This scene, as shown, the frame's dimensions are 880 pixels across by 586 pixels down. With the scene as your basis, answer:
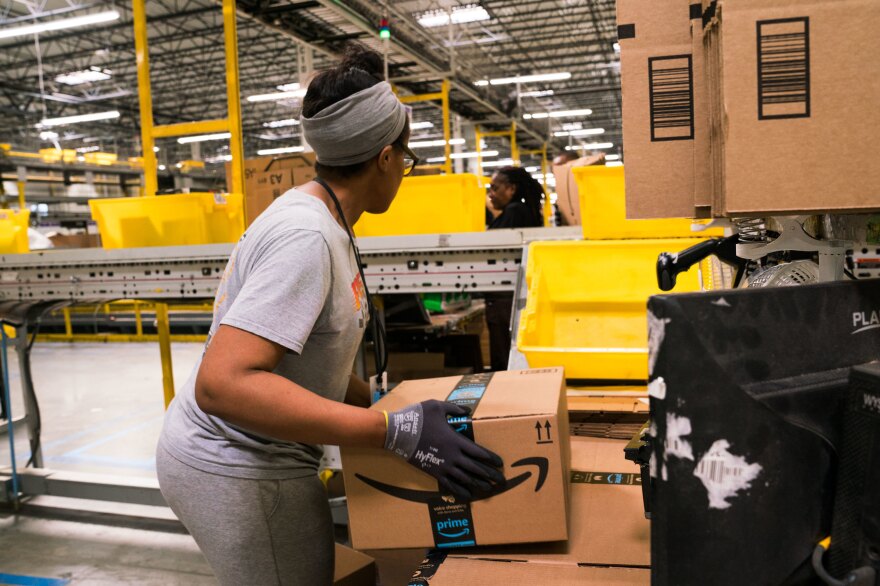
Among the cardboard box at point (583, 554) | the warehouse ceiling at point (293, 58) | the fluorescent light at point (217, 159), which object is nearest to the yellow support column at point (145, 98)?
the warehouse ceiling at point (293, 58)

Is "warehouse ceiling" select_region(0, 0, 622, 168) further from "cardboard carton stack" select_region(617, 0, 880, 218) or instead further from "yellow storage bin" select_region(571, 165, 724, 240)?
"cardboard carton stack" select_region(617, 0, 880, 218)

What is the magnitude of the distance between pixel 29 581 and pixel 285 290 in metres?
2.56

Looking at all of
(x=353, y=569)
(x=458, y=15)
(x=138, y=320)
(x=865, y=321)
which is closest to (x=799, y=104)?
(x=865, y=321)

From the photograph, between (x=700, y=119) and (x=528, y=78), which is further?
(x=528, y=78)

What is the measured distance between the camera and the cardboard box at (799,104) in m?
0.71

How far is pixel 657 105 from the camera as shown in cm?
88

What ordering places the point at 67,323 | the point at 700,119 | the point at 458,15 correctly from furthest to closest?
1. the point at 67,323
2. the point at 458,15
3. the point at 700,119

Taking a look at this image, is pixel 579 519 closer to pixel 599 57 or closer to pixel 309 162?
pixel 309 162

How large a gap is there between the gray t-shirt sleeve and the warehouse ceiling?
14.1ft

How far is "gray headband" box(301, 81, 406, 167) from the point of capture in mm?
1174

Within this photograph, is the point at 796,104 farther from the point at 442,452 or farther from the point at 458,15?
the point at 458,15

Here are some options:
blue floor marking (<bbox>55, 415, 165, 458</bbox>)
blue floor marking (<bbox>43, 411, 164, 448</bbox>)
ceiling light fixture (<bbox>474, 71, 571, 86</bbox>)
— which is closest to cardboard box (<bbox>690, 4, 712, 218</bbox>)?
blue floor marking (<bbox>55, 415, 165, 458</bbox>)

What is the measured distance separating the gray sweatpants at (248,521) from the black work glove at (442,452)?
0.33m

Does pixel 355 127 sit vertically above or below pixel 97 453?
above
